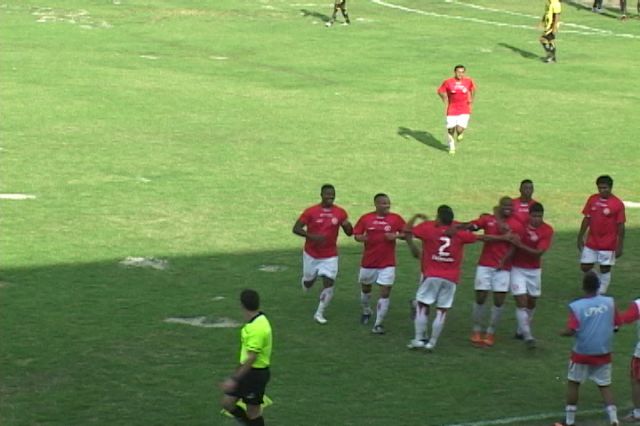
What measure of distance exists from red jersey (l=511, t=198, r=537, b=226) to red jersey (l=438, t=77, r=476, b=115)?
14514mm

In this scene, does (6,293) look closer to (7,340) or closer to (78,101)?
(7,340)

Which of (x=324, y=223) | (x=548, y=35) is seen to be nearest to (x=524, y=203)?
(x=324, y=223)

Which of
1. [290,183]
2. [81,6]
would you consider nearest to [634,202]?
[290,183]

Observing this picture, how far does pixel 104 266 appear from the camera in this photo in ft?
82.0

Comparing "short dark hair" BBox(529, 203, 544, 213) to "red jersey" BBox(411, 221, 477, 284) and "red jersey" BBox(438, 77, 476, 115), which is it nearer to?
"red jersey" BBox(411, 221, 477, 284)

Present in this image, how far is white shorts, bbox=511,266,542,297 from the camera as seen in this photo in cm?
2084

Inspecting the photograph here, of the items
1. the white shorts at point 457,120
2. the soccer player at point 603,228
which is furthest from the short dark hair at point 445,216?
the white shorts at point 457,120

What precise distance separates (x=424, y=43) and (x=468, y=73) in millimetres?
6925

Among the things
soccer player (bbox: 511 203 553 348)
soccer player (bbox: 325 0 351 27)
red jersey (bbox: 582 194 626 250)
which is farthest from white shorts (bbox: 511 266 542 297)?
soccer player (bbox: 325 0 351 27)

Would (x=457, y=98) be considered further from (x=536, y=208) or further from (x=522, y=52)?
(x=522, y=52)

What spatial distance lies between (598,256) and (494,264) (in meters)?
3.13

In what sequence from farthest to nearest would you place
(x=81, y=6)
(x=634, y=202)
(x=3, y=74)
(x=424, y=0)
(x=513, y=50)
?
(x=424, y=0), (x=81, y=6), (x=513, y=50), (x=3, y=74), (x=634, y=202)

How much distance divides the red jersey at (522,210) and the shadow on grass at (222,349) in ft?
5.77

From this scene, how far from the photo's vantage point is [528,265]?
20906 millimetres
